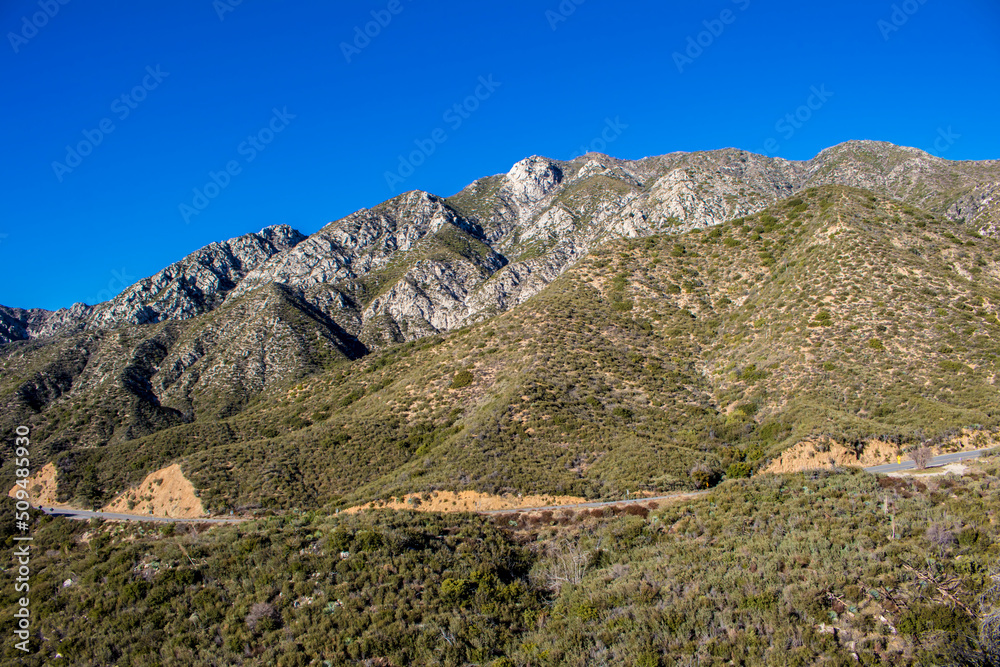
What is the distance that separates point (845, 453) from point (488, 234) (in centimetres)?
14279

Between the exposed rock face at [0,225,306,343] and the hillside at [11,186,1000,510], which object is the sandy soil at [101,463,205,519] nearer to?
the hillside at [11,186,1000,510]

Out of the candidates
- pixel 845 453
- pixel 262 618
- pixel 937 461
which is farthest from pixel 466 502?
pixel 937 461

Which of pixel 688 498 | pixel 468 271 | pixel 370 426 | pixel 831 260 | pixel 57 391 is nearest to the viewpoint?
pixel 688 498

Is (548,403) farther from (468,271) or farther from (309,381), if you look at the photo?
(468,271)

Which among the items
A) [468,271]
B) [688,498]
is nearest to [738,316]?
[688,498]

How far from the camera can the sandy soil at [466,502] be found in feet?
96.9

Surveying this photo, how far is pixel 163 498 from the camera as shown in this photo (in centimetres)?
4000

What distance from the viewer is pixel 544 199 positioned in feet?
568

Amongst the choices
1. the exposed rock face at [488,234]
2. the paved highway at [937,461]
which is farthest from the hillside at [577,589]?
the exposed rock face at [488,234]

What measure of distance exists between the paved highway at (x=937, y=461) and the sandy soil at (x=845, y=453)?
0.91 m

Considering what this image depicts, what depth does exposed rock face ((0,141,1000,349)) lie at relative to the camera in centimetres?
10269

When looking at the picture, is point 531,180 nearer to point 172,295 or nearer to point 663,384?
point 172,295

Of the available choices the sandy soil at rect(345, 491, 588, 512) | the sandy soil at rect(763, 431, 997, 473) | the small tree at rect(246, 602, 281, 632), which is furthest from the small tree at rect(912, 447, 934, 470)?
the small tree at rect(246, 602, 281, 632)

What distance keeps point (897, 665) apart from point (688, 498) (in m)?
14.5
